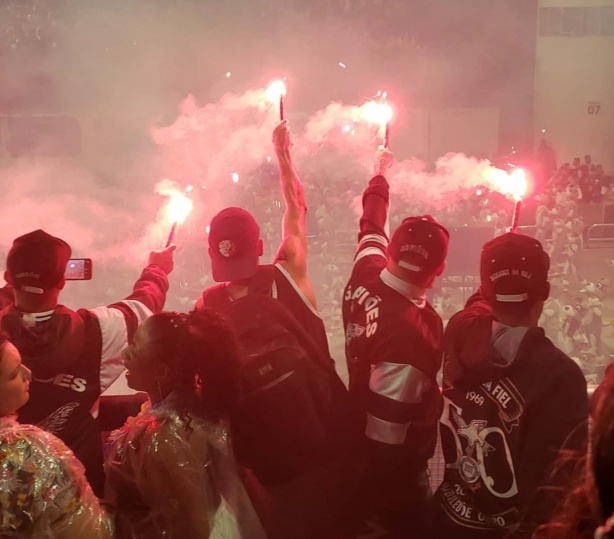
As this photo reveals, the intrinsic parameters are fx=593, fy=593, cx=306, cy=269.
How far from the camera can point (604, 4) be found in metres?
6.33

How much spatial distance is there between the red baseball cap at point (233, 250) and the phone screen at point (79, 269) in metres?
0.52

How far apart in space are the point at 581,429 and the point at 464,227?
14.5ft

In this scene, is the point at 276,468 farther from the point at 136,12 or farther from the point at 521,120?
the point at 521,120

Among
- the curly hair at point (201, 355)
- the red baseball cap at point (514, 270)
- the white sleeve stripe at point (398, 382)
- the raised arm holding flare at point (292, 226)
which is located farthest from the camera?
the raised arm holding flare at point (292, 226)

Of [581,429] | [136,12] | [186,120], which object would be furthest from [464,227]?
[581,429]

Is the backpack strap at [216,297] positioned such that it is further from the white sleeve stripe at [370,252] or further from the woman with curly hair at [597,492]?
the woman with curly hair at [597,492]

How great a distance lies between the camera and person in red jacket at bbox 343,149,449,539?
1.80m

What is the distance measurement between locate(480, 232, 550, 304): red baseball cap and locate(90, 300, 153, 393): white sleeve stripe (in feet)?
3.50

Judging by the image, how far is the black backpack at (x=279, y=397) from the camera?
5.72ft

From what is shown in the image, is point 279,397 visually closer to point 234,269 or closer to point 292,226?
point 234,269

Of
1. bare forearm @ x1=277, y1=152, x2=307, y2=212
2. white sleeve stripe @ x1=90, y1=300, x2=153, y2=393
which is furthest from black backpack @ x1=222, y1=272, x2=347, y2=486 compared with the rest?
bare forearm @ x1=277, y1=152, x2=307, y2=212

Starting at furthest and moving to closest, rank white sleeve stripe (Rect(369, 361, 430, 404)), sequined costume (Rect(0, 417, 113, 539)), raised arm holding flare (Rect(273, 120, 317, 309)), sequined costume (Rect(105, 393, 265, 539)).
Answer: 1. raised arm holding flare (Rect(273, 120, 317, 309))
2. white sleeve stripe (Rect(369, 361, 430, 404))
3. sequined costume (Rect(105, 393, 265, 539))
4. sequined costume (Rect(0, 417, 113, 539))

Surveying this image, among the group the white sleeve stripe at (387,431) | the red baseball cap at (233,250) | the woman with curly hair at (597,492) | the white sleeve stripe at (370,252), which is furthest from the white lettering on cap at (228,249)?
the woman with curly hair at (597,492)

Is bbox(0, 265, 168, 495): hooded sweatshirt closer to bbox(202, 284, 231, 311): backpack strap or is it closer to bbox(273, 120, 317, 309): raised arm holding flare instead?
bbox(202, 284, 231, 311): backpack strap
